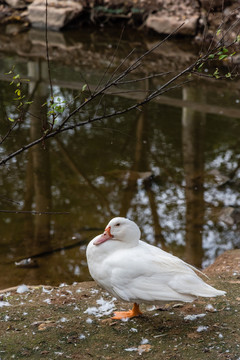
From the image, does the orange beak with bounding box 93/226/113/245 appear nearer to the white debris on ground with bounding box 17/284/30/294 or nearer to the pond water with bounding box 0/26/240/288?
the pond water with bounding box 0/26/240/288

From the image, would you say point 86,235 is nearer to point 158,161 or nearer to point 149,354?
point 158,161

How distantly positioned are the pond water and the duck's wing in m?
1.35

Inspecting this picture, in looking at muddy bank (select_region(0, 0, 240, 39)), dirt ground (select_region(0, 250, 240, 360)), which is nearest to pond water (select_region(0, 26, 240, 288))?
dirt ground (select_region(0, 250, 240, 360))

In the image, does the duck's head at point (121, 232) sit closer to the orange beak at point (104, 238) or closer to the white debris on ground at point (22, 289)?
the orange beak at point (104, 238)

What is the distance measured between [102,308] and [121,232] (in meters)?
0.81

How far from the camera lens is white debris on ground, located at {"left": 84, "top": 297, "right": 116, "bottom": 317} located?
14.1 feet

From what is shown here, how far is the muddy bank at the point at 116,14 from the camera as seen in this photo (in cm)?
1595

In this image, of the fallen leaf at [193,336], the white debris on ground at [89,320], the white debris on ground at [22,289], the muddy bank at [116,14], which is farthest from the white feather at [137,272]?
the muddy bank at [116,14]

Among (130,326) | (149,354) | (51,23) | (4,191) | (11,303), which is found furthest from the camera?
(51,23)

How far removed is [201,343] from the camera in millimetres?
3617

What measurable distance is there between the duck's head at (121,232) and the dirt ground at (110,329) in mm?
629

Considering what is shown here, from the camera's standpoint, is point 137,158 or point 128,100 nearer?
point 137,158

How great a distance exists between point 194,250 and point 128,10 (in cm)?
1231

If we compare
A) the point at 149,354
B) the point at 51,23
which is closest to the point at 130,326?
the point at 149,354
